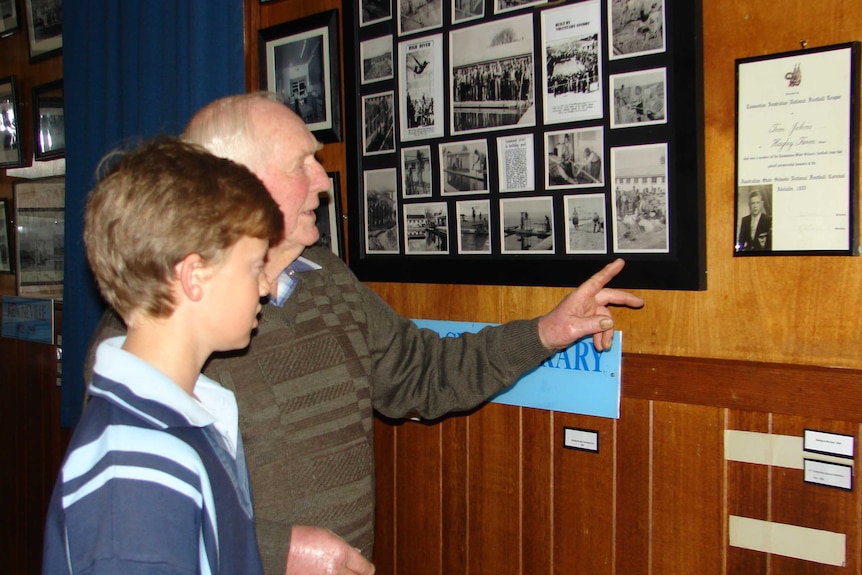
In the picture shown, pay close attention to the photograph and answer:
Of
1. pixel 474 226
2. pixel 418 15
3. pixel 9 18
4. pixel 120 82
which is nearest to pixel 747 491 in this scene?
pixel 474 226

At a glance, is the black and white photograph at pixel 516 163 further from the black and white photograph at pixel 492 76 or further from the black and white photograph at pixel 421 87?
the black and white photograph at pixel 421 87

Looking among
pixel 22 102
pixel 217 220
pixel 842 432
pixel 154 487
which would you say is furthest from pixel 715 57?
pixel 22 102

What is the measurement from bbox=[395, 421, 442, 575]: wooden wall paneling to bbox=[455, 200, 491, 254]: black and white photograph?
485 millimetres

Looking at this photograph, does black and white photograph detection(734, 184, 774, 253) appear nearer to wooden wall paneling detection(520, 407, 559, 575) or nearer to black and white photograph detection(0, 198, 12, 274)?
wooden wall paneling detection(520, 407, 559, 575)

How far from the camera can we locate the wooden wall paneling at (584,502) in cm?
150

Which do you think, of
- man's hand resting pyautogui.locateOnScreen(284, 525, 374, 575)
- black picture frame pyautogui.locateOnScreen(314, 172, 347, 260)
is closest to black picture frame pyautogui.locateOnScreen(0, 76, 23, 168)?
black picture frame pyautogui.locateOnScreen(314, 172, 347, 260)

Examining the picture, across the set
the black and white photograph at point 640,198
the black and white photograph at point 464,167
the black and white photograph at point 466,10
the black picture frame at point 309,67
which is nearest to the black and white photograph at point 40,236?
the black picture frame at point 309,67

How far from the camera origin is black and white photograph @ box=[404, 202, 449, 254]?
5.65ft

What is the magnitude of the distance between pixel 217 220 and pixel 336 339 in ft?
1.76

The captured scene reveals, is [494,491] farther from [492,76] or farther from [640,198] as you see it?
[492,76]

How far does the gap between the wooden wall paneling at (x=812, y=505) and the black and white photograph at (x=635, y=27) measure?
0.77 metres

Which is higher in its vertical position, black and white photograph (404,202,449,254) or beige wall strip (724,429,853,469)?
black and white photograph (404,202,449,254)

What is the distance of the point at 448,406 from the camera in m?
1.50

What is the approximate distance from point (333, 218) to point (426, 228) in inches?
12.8
